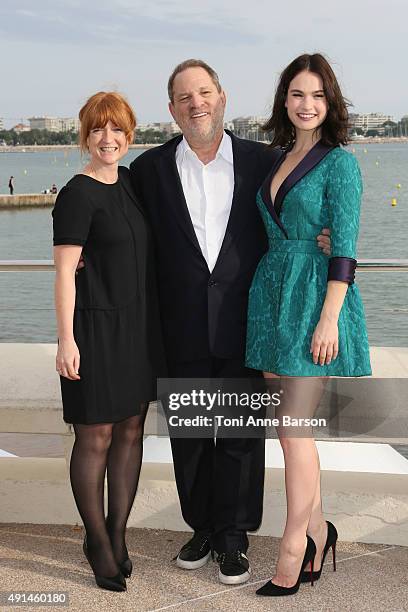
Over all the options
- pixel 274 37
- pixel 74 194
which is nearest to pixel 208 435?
pixel 74 194

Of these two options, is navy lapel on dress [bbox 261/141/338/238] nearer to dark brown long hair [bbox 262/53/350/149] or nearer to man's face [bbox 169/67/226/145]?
dark brown long hair [bbox 262/53/350/149]

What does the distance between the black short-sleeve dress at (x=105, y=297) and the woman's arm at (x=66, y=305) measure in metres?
0.03

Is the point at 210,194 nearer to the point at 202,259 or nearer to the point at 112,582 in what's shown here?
the point at 202,259

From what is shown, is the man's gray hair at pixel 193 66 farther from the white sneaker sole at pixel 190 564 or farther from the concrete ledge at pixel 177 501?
the white sneaker sole at pixel 190 564

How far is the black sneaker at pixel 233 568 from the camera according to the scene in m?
2.86

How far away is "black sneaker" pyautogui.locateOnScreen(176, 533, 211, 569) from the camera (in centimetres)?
298

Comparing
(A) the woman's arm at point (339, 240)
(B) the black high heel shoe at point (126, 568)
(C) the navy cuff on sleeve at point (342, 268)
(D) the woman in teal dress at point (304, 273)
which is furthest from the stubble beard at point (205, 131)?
(B) the black high heel shoe at point (126, 568)

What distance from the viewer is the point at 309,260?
258cm

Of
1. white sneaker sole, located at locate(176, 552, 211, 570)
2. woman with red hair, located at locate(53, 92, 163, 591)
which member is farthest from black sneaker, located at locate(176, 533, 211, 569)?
woman with red hair, located at locate(53, 92, 163, 591)

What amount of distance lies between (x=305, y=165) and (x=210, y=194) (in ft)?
1.35

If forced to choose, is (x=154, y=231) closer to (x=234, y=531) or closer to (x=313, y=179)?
(x=313, y=179)

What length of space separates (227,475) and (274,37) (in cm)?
6298

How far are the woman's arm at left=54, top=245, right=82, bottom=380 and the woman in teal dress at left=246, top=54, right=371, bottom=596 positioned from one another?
54 centimetres

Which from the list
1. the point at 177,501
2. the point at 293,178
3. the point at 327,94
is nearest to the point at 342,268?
the point at 293,178
